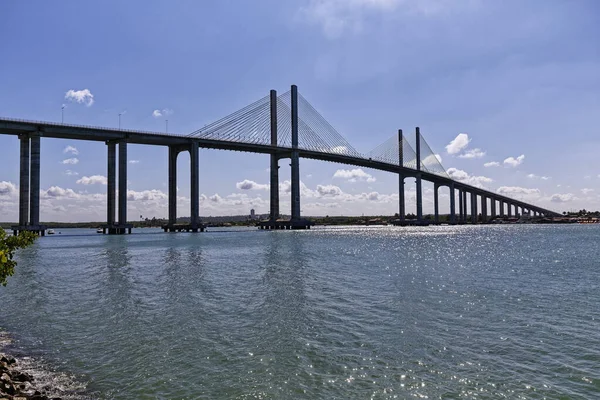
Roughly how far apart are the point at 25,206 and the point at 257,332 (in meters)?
75.4

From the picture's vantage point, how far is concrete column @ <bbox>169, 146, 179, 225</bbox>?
93.6 meters

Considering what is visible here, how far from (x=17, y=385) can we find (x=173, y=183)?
9182 centimetres

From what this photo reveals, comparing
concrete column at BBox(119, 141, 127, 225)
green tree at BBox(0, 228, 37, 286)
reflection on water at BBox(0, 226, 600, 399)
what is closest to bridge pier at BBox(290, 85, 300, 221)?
concrete column at BBox(119, 141, 127, 225)

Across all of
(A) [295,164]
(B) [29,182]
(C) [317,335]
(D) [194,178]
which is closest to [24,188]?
(B) [29,182]

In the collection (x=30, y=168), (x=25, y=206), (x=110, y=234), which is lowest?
(x=110, y=234)

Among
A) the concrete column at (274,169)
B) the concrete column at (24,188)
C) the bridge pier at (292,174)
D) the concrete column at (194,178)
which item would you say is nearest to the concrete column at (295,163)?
the bridge pier at (292,174)

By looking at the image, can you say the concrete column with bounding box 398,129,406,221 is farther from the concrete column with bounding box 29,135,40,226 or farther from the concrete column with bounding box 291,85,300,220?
the concrete column with bounding box 29,135,40,226

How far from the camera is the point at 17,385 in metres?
7.35

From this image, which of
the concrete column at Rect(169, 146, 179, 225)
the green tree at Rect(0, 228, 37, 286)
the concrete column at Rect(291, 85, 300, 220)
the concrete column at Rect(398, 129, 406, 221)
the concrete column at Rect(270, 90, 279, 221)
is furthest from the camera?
the concrete column at Rect(398, 129, 406, 221)

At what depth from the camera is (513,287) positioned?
18.9 metres

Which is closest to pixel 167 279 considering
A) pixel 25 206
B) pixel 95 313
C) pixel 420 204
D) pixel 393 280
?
pixel 95 313

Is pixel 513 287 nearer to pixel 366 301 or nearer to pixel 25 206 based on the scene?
pixel 366 301

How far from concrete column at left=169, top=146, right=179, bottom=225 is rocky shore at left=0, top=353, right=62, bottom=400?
290 feet

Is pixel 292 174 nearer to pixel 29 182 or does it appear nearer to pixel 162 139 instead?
pixel 162 139
